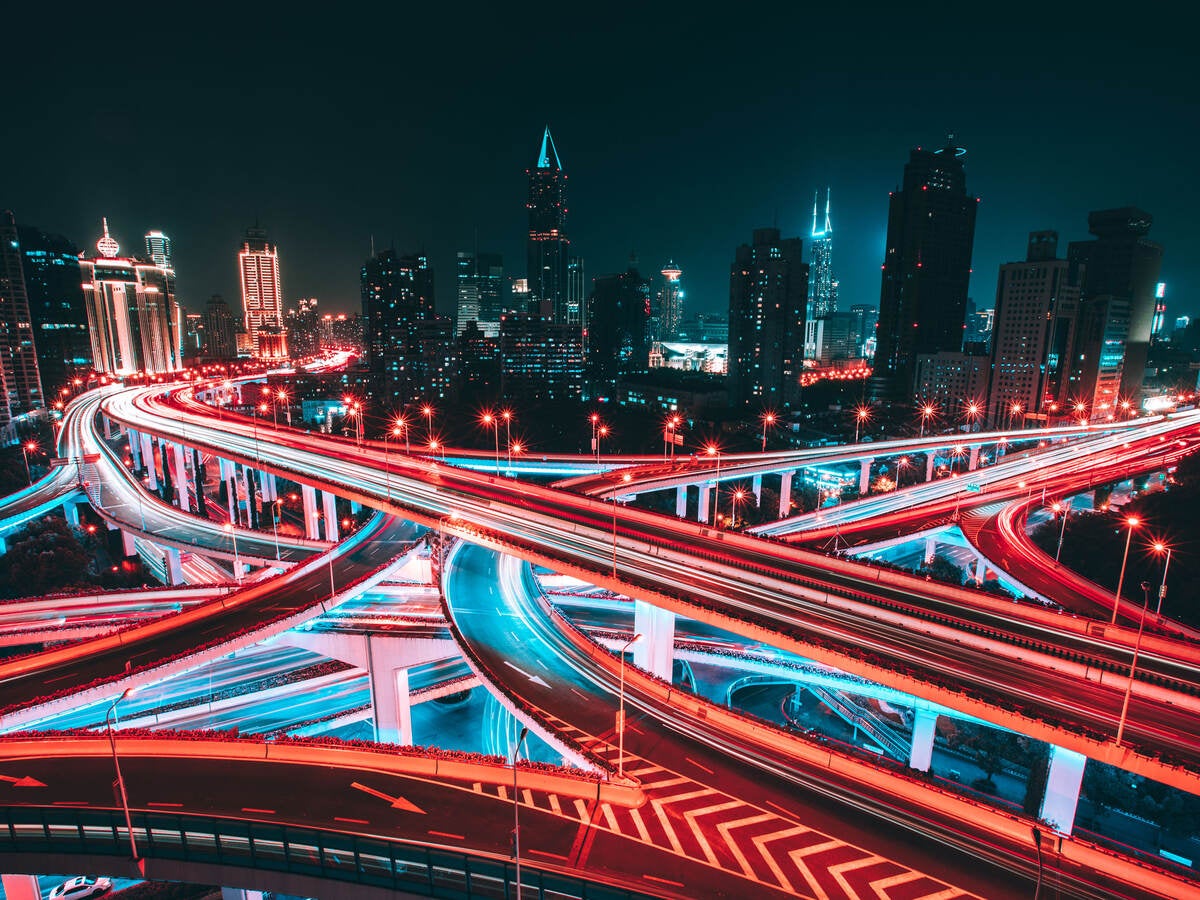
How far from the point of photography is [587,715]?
28.2m

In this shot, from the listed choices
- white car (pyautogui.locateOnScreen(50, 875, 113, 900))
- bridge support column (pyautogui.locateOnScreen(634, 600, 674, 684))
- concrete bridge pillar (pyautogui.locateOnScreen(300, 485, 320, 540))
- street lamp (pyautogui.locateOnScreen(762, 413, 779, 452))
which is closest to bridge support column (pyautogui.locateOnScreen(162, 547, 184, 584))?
concrete bridge pillar (pyautogui.locateOnScreen(300, 485, 320, 540))

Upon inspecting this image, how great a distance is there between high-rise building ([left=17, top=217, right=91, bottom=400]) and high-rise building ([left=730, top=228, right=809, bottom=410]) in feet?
571

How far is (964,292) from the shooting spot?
177 meters

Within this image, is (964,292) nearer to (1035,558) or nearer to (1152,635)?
(1035,558)

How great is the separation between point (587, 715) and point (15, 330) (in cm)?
17241

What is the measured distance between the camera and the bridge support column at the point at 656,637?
114 ft

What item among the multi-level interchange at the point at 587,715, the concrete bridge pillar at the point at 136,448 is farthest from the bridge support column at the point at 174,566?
the concrete bridge pillar at the point at 136,448

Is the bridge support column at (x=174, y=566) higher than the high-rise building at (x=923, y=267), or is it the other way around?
the high-rise building at (x=923, y=267)

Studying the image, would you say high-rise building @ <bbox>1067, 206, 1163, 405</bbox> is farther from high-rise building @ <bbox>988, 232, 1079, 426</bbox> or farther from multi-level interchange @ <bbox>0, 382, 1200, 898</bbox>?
multi-level interchange @ <bbox>0, 382, 1200, 898</bbox>

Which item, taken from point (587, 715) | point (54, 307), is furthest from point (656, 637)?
point (54, 307)

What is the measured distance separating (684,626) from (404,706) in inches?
857

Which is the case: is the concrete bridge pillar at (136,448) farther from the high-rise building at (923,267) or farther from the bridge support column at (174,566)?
the high-rise building at (923,267)

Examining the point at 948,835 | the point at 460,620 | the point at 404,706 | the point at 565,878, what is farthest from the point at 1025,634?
the point at 404,706

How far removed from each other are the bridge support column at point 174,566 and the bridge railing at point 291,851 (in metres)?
48.2
